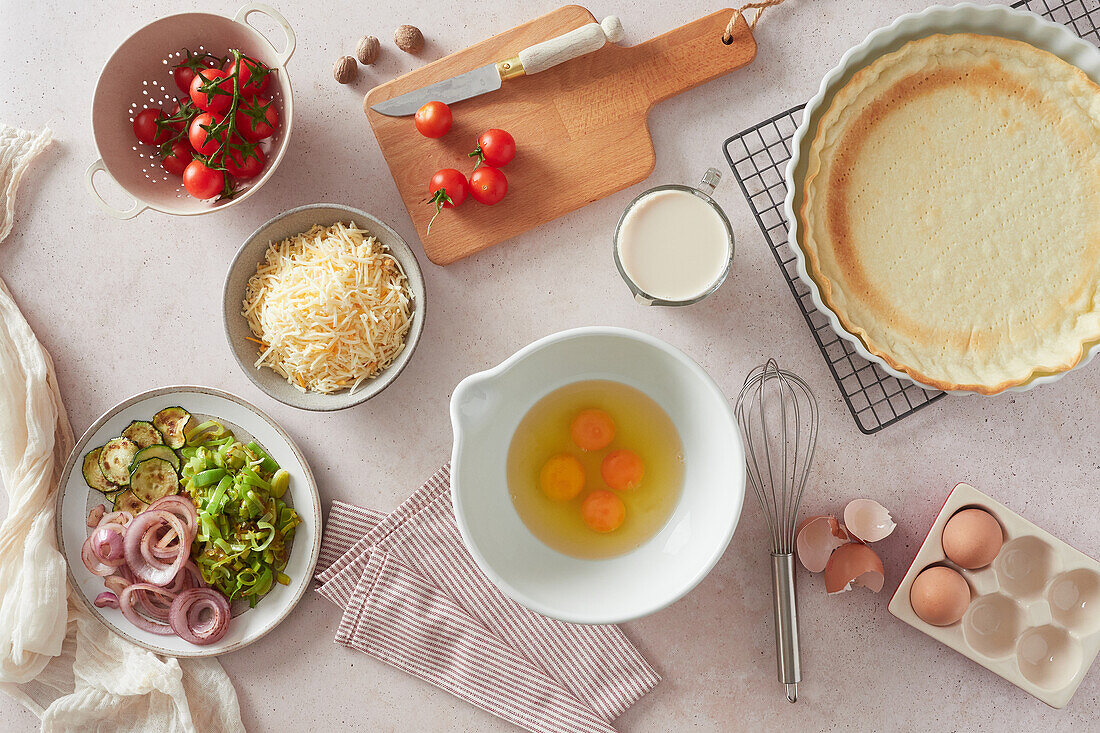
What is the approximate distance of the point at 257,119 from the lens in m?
1.84

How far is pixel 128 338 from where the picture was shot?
81.4 inches

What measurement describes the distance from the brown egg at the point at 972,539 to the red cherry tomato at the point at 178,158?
2228 mm

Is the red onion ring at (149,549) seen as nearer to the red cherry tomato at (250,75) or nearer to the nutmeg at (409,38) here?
the red cherry tomato at (250,75)

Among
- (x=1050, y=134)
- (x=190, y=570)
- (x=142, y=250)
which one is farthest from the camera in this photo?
(x=142, y=250)

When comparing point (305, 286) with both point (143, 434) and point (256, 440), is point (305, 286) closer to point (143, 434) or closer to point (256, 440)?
point (256, 440)

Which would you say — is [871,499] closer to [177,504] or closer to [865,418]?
[865,418]

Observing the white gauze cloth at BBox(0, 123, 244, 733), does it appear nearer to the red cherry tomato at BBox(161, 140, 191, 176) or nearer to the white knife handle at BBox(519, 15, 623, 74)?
the red cherry tomato at BBox(161, 140, 191, 176)

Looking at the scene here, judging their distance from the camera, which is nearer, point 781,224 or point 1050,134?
point 1050,134

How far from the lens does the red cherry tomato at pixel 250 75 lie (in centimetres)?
183

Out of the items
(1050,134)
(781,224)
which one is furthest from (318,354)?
(1050,134)

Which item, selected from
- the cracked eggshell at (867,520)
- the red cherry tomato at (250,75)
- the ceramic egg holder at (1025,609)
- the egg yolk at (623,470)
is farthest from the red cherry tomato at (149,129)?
the ceramic egg holder at (1025,609)

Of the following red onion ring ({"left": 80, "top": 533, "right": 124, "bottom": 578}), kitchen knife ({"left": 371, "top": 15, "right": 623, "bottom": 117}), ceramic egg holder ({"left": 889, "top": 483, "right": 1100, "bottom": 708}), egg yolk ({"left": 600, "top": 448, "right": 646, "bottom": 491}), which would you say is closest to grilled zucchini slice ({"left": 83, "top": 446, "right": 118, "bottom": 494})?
red onion ring ({"left": 80, "top": 533, "right": 124, "bottom": 578})

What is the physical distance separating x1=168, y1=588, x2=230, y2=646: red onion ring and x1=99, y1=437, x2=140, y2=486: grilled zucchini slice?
14.0 inches

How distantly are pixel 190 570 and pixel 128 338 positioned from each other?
69 cm
